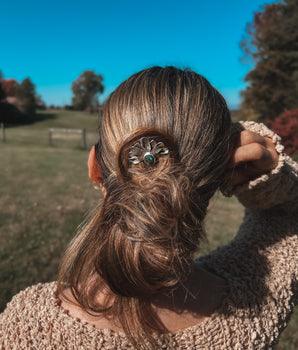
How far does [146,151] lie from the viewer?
859 millimetres

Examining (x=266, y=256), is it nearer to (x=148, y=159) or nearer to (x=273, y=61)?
(x=148, y=159)

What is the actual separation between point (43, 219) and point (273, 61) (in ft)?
60.1

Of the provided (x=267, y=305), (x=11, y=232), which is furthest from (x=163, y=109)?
(x=11, y=232)

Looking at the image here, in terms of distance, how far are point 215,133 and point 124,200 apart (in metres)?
0.39

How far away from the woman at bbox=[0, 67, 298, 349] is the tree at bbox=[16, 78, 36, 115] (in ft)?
152

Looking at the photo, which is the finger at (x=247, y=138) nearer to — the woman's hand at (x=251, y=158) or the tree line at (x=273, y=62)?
the woman's hand at (x=251, y=158)

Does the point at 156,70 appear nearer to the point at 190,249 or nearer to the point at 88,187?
the point at 190,249

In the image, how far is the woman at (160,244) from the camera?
0.81 meters

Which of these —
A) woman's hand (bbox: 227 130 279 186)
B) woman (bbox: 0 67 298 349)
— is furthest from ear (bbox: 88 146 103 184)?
woman's hand (bbox: 227 130 279 186)

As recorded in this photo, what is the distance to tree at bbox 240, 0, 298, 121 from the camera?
17.5 m

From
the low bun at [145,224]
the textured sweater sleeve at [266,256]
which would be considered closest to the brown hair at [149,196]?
the low bun at [145,224]

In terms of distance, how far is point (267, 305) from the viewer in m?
1.07

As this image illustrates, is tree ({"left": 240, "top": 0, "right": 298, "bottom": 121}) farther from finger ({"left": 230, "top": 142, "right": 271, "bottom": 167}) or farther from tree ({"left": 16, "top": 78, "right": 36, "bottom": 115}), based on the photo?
tree ({"left": 16, "top": 78, "right": 36, "bottom": 115})

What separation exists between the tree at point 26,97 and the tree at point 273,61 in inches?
1362
